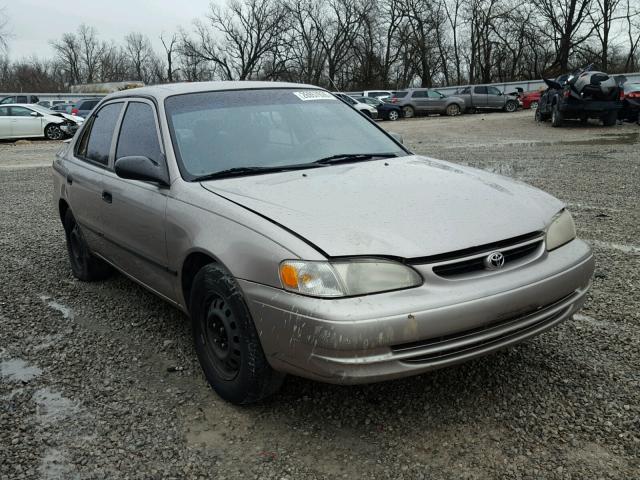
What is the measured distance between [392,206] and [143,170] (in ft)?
4.58

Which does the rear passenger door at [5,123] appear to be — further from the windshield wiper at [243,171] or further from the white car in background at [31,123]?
the windshield wiper at [243,171]

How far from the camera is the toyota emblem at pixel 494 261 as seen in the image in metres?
2.52

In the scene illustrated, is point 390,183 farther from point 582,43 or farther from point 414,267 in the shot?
point 582,43

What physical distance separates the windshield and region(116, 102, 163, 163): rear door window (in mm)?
146

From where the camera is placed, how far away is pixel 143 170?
324cm

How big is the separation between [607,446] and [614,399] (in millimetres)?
409

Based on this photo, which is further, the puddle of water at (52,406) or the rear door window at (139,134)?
the rear door window at (139,134)

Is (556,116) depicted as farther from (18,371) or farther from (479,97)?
(18,371)

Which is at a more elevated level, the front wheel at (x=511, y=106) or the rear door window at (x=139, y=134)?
the front wheel at (x=511, y=106)

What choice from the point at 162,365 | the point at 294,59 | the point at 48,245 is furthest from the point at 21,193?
the point at 294,59

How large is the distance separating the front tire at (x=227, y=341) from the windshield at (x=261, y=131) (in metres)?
0.70

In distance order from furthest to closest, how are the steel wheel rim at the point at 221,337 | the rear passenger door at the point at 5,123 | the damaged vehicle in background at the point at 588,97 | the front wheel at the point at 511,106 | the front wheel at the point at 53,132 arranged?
the front wheel at the point at 511,106
the front wheel at the point at 53,132
the rear passenger door at the point at 5,123
the damaged vehicle in background at the point at 588,97
the steel wheel rim at the point at 221,337

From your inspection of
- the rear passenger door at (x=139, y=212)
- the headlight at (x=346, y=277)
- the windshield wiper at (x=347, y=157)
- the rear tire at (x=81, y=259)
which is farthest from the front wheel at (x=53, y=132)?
the headlight at (x=346, y=277)

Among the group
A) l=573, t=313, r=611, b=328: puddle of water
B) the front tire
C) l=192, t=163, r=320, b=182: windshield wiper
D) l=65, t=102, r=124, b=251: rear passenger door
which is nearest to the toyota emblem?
the front tire
